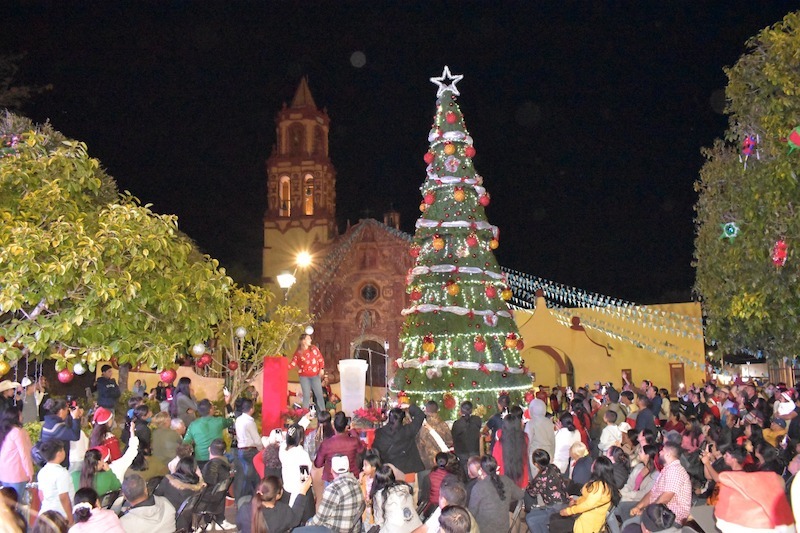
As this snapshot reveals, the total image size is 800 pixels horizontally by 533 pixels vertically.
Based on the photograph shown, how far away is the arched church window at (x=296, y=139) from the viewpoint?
40938 millimetres

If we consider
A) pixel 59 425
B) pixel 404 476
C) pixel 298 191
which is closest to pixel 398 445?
pixel 404 476

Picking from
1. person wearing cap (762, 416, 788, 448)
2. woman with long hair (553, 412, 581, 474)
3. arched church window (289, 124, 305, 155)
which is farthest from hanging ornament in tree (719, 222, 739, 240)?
arched church window (289, 124, 305, 155)

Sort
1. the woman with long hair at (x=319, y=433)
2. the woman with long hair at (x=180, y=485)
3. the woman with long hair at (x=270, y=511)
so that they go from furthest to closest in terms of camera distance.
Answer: the woman with long hair at (x=319, y=433)
the woman with long hair at (x=180, y=485)
the woman with long hair at (x=270, y=511)

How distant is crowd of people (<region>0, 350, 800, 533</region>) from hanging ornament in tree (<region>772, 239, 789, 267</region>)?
2734mm

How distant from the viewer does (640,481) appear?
7430 mm

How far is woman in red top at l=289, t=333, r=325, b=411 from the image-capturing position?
530 inches

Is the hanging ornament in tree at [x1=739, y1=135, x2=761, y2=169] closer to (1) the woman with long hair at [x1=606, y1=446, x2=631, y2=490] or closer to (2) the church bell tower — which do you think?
(1) the woman with long hair at [x1=606, y1=446, x2=631, y2=490]

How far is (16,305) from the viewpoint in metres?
7.58

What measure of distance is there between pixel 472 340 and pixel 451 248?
2.27m

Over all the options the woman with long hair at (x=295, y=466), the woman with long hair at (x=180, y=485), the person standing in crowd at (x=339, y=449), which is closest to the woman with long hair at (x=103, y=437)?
the woman with long hair at (x=180, y=485)

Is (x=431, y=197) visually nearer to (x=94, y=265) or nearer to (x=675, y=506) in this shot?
(x=94, y=265)

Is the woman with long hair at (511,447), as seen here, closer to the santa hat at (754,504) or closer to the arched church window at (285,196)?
the santa hat at (754,504)

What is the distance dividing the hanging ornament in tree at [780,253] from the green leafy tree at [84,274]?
973 cm

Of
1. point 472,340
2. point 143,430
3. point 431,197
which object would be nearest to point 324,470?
point 143,430
